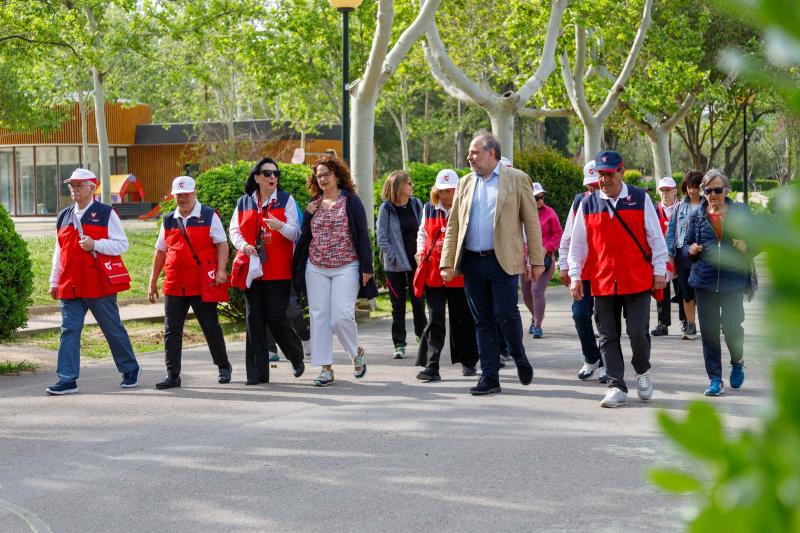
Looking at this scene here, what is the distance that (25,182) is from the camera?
5053 centimetres

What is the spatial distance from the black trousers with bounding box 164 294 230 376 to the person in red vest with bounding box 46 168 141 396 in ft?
1.64

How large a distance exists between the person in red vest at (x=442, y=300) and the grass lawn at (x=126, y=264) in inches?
269

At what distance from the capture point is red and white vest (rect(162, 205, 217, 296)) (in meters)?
9.92

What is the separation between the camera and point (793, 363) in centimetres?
55

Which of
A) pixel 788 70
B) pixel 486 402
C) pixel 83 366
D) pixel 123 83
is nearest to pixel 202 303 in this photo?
pixel 83 366

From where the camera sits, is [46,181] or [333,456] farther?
[46,181]

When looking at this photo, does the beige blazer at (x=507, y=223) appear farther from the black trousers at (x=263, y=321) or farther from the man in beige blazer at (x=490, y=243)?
the black trousers at (x=263, y=321)

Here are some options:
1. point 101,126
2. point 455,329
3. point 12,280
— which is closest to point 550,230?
point 455,329

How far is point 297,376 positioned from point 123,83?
48301mm

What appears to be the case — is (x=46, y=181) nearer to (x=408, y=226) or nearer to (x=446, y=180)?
(x=408, y=226)

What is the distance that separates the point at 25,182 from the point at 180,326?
1704 inches

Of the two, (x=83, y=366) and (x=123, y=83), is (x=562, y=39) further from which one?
(x=123, y=83)

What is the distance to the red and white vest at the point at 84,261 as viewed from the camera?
9.58 metres

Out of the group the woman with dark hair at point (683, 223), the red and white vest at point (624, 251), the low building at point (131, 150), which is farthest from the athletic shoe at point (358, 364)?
the low building at point (131, 150)
